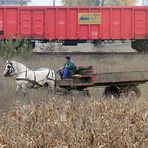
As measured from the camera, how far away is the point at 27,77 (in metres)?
13.9

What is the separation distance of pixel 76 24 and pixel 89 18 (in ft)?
3.02

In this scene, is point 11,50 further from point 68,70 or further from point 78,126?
point 78,126

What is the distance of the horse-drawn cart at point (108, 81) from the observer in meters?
13.8

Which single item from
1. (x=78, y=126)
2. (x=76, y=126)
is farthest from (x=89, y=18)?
(x=78, y=126)

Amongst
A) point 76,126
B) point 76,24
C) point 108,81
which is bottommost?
point 76,126

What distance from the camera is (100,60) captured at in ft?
82.8

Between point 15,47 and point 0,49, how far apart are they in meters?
0.80

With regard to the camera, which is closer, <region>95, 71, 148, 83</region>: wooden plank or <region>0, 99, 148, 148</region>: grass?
<region>0, 99, 148, 148</region>: grass

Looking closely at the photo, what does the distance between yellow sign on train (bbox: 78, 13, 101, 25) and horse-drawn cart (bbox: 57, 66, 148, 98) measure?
15570 millimetres

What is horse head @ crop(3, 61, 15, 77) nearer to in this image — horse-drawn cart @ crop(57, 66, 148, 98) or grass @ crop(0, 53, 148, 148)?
horse-drawn cart @ crop(57, 66, 148, 98)

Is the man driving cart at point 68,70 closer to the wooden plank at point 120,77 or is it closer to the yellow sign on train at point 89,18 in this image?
the wooden plank at point 120,77

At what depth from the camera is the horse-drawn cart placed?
13797 millimetres

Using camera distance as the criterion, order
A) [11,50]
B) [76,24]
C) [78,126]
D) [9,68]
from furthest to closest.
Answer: [76,24] < [11,50] < [9,68] < [78,126]

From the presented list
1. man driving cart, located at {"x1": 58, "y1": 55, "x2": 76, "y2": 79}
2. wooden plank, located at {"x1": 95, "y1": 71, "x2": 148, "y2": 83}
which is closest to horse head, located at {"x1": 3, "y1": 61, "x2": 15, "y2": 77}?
man driving cart, located at {"x1": 58, "y1": 55, "x2": 76, "y2": 79}
